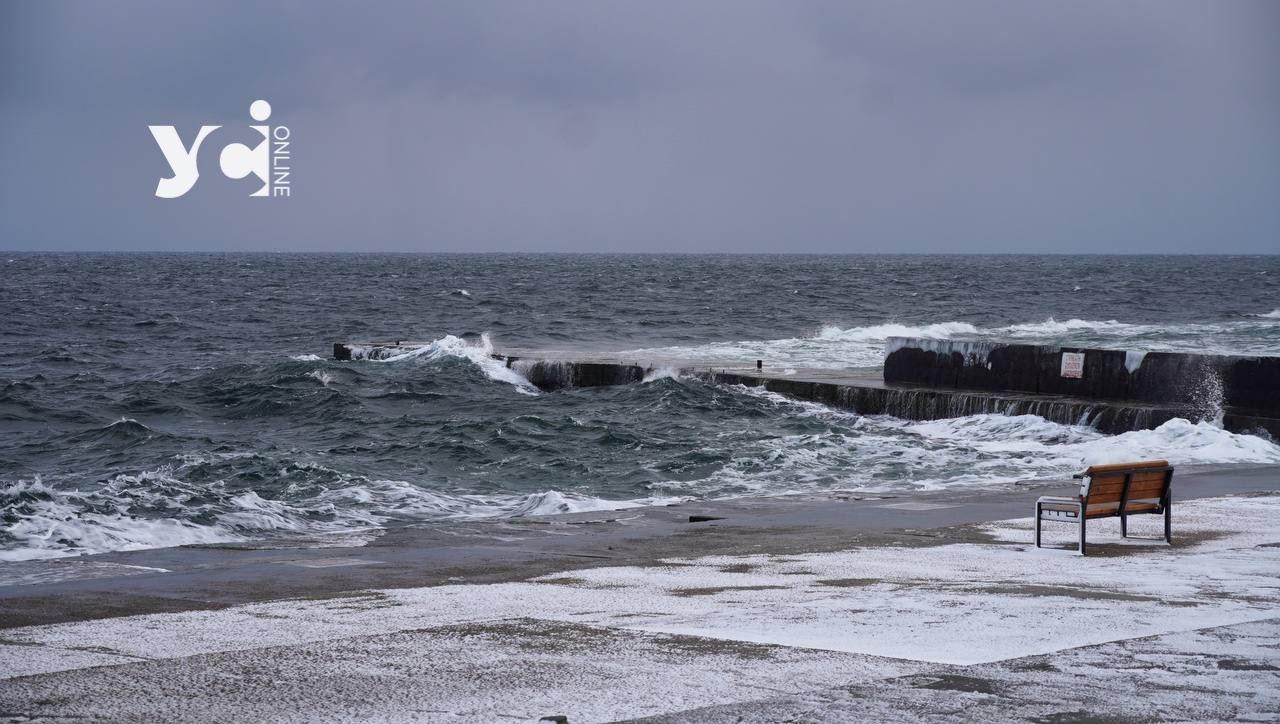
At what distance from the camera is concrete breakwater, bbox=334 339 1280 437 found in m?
19.4

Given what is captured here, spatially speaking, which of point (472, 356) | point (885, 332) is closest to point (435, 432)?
point (472, 356)

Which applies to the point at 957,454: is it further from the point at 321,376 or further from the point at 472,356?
the point at 472,356

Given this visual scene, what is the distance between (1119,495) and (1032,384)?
486 inches

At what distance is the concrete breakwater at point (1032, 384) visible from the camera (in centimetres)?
1944

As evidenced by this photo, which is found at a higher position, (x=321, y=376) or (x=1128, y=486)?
(x=1128, y=486)

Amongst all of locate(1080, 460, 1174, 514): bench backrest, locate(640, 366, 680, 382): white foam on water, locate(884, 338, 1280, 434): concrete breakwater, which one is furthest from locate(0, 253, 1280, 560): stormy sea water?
locate(1080, 460, 1174, 514): bench backrest

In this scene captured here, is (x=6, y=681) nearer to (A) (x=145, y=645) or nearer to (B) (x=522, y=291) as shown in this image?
(A) (x=145, y=645)

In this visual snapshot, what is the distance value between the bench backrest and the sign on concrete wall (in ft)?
37.3

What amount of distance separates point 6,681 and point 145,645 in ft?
2.95

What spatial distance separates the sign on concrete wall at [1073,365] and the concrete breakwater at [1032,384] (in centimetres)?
2

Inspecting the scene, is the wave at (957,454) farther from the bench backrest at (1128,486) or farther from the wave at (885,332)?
the wave at (885,332)

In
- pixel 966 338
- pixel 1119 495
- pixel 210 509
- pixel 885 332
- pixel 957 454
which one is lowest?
pixel 210 509

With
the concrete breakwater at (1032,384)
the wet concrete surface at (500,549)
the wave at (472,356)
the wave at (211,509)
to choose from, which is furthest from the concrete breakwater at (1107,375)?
the wave at (472,356)

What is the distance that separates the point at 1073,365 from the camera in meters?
22.1
